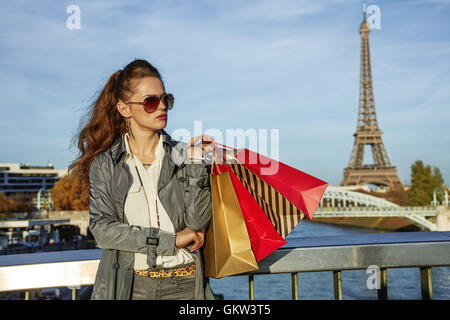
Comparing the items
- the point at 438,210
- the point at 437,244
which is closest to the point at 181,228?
the point at 437,244

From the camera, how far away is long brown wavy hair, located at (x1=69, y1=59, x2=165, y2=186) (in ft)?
5.17

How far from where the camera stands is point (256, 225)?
1435 millimetres

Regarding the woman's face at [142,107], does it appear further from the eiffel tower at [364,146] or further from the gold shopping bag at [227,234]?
the eiffel tower at [364,146]

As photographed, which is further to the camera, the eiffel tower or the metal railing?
the eiffel tower

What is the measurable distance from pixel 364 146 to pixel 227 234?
153 feet

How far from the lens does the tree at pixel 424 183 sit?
118ft

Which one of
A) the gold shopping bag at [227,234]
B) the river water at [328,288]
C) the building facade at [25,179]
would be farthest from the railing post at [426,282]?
the building facade at [25,179]

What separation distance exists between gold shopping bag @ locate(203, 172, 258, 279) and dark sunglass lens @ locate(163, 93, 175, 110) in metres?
0.26

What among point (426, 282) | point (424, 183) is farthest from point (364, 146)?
point (426, 282)

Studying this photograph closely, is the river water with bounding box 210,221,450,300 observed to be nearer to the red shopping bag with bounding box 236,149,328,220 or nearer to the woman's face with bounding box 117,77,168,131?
the red shopping bag with bounding box 236,149,328,220

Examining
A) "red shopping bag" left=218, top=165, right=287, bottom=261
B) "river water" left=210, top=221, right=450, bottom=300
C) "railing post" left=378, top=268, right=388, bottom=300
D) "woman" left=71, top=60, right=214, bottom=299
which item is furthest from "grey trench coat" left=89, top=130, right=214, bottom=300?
"river water" left=210, top=221, right=450, bottom=300

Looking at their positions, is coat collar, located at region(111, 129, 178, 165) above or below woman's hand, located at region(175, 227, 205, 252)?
above

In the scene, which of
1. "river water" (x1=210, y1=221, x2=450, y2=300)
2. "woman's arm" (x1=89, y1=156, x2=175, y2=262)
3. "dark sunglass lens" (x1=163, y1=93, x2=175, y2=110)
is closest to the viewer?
"woman's arm" (x1=89, y1=156, x2=175, y2=262)
